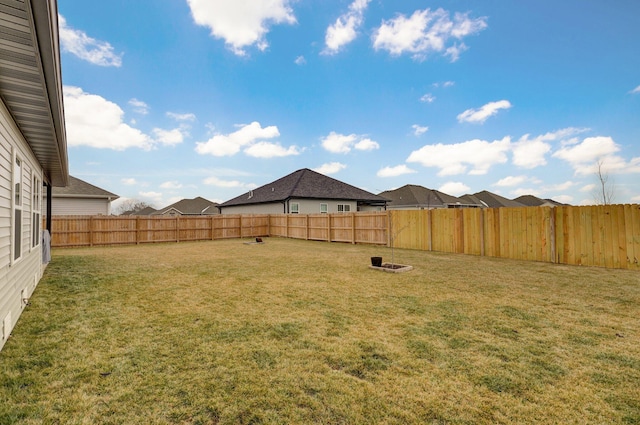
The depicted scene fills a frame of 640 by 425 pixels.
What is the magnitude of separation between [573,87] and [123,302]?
20116mm

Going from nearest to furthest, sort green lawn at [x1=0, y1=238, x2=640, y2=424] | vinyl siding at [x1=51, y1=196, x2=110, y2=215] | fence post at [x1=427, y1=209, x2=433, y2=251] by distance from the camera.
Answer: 1. green lawn at [x1=0, y1=238, x2=640, y2=424]
2. fence post at [x1=427, y1=209, x2=433, y2=251]
3. vinyl siding at [x1=51, y1=196, x2=110, y2=215]

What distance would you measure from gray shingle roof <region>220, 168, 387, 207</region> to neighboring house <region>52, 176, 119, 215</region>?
1062cm

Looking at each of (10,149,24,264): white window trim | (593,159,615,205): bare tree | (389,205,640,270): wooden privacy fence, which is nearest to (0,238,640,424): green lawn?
(10,149,24,264): white window trim

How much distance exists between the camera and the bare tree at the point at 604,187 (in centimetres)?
1744

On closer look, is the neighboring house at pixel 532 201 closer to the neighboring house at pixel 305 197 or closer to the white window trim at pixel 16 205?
the neighboring house at pixel 305 197

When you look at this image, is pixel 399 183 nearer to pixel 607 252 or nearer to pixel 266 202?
pixel 266 202

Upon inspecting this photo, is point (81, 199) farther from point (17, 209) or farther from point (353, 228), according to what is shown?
point (17, 209)

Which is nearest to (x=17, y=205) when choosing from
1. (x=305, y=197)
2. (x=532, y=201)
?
(x=305, y=197)

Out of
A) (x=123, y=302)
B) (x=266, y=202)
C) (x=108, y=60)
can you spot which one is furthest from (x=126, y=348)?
(x=266, y=202)

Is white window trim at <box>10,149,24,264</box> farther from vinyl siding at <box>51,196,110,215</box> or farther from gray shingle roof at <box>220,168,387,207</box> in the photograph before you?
vinyl siding at <box>51,196,110,215</box>

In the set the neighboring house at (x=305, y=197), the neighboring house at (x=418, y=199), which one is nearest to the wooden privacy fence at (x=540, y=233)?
the neighboring house at (x=305, y=197)

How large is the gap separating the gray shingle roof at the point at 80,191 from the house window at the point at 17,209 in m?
17.7

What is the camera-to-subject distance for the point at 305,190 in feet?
77.5

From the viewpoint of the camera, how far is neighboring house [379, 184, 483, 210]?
31906 millimetres
